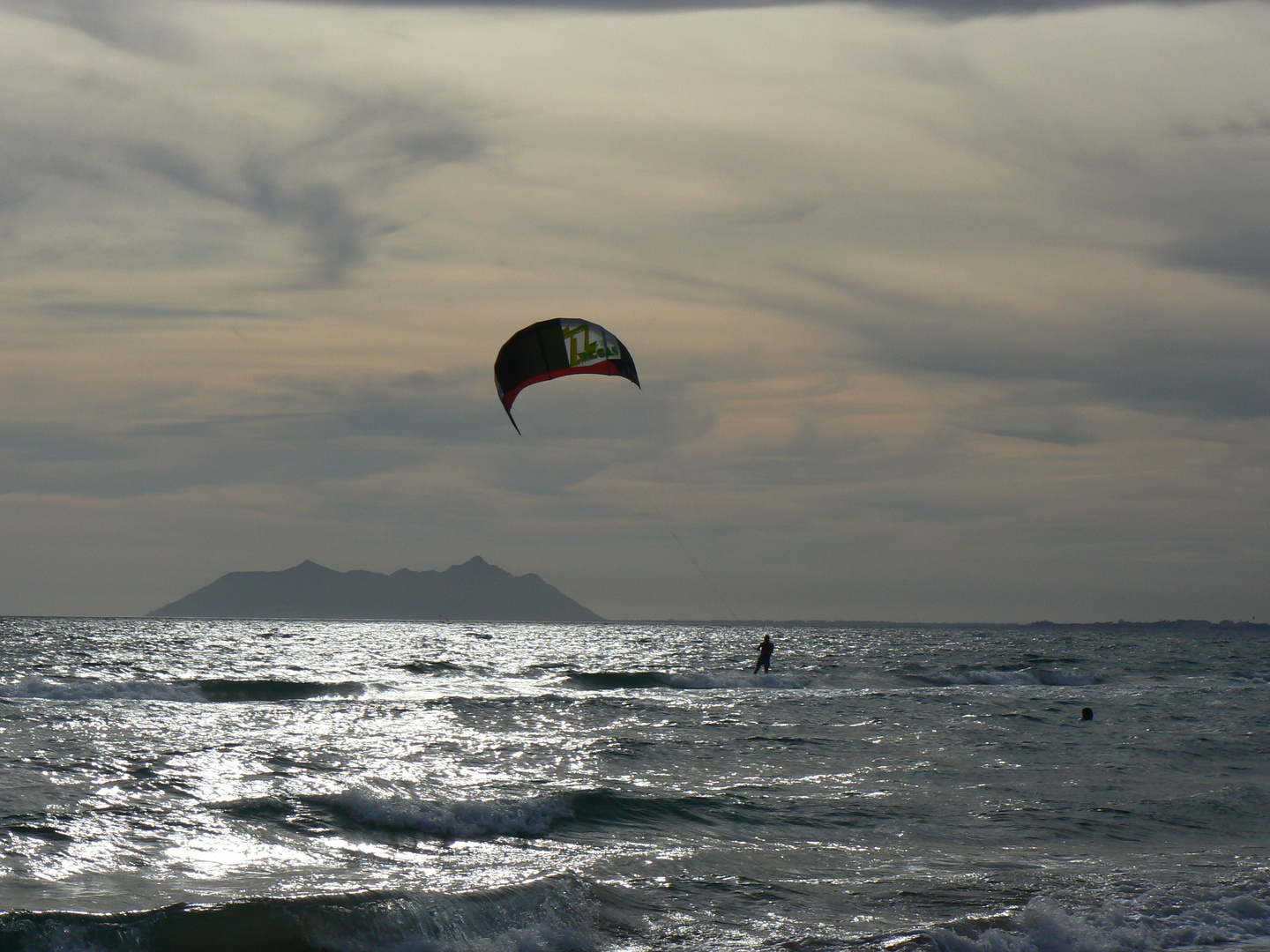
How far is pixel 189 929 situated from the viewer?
30.7 ft

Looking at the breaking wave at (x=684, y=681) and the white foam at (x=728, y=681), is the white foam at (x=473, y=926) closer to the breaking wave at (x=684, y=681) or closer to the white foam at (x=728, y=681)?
the breaking wave at (x=684, y=681)

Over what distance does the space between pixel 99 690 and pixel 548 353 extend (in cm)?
2080

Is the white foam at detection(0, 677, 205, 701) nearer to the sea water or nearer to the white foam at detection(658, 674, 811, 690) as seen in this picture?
the sea water

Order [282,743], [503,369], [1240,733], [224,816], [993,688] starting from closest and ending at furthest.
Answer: [224,816], [503,369], [282,743], [1240,733], [993,688]

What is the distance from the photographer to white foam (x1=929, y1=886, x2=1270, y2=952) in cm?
968

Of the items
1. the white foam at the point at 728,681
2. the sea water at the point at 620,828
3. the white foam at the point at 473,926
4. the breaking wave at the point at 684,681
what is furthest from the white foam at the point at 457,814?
the white foam at the point at 728,681

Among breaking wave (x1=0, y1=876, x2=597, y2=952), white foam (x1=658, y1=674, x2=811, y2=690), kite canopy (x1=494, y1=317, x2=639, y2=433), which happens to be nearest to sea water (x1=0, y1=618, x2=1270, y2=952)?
breaking wave (x1=0, y1=876, x2=597, y2=952)

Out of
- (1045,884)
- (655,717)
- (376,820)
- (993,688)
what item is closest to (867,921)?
(1045,884)

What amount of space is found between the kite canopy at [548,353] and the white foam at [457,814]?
24.6 feet

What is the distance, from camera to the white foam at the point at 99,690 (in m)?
30.5

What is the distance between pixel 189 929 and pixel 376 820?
16.2ft

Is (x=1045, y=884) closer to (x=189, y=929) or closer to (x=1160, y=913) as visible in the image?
(x=1160, y=913)

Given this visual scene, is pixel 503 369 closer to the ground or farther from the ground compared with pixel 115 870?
farther from the ground

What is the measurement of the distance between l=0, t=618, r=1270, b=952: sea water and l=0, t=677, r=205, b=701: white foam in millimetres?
643
